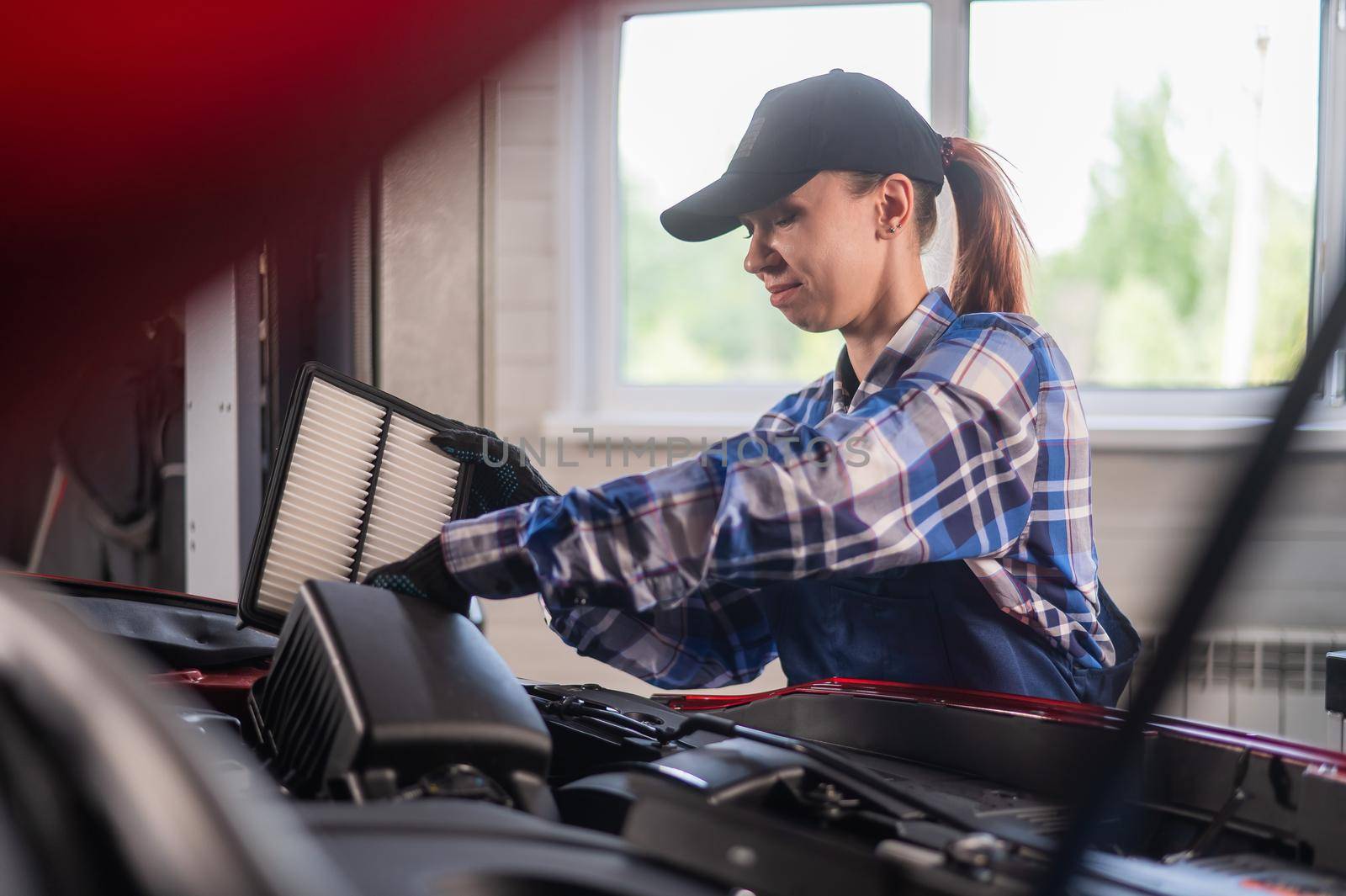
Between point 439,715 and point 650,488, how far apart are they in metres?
0.23

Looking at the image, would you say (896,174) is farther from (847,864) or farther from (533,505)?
(847,864)

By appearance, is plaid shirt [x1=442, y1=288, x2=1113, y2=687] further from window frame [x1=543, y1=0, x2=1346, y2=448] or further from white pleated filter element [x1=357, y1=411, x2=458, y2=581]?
window frame [x1=543, y1=0, x2=1346, y2=448]

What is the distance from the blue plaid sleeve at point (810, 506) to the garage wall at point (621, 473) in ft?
4.07

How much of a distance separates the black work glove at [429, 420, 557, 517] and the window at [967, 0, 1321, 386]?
177cm

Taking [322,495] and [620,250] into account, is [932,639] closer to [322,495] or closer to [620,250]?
[322,495]

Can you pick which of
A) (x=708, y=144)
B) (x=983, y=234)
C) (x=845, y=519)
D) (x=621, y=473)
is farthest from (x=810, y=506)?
(x=708, y=144)

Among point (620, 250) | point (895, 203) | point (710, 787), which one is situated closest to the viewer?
point (710, 787)

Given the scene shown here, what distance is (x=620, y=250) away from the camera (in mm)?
2668

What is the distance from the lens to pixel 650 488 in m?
0.76

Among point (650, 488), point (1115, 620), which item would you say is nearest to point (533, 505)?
point (650, 488)

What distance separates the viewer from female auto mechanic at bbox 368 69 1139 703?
2.48ft

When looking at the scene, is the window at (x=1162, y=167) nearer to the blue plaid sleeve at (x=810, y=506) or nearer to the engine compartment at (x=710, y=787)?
→ the blue plaid sleeve at (x=810, y=506)

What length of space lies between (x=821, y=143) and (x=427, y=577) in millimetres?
571

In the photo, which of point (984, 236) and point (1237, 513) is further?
point (984, 236)
